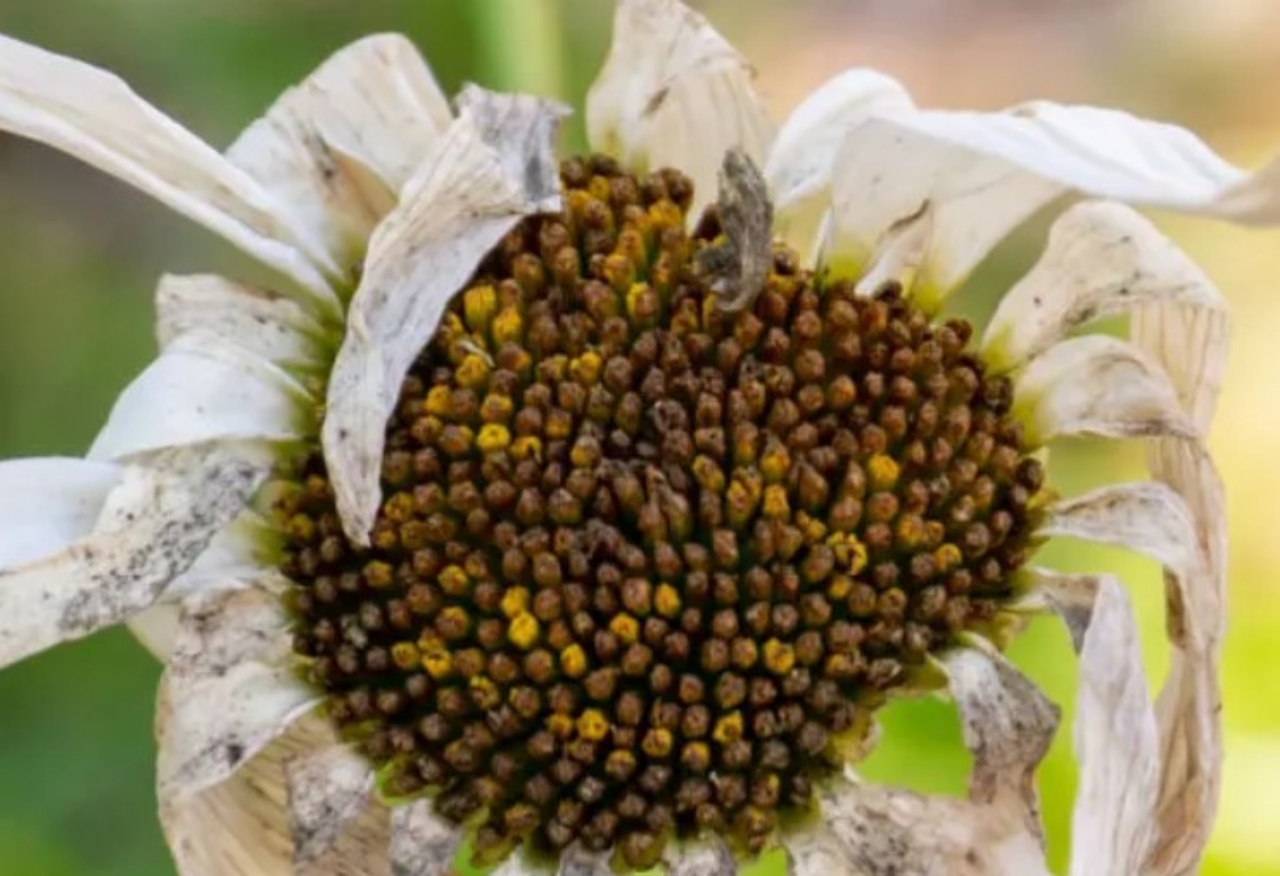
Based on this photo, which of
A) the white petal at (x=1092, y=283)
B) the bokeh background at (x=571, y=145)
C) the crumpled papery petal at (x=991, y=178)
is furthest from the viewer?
the bokeh background at (x=571, y=145)

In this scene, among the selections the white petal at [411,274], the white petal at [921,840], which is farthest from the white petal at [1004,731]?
the white petal at [411,274]

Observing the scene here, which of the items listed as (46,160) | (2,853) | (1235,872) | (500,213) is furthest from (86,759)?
(500,213)

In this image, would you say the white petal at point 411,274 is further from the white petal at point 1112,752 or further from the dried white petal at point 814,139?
the white petal at point 1112,752

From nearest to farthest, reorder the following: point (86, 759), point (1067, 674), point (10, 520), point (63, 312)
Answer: point (10, 520) → point (1067, 674) → point (86, 759) → point (63, 312)

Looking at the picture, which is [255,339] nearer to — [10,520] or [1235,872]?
[10,520]

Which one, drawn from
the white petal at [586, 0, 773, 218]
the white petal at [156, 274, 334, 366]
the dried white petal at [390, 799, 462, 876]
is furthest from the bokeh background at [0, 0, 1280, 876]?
the dried white petal at [390, 799, 462, 876]

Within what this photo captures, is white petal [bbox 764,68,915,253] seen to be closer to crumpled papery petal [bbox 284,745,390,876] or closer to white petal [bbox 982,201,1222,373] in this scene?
white petal [bbox 982,201,1222,373]
